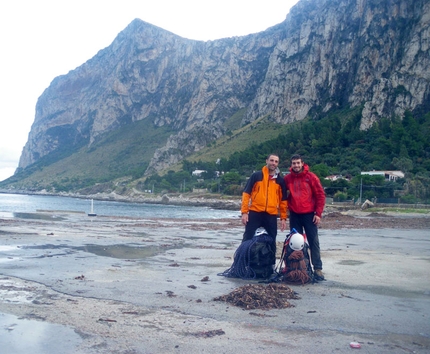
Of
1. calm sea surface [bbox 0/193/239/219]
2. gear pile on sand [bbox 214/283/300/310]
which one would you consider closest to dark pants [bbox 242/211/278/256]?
gear pile on sand [bbox 214/283/300/310]

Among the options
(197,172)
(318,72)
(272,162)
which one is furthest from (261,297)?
(318,72)

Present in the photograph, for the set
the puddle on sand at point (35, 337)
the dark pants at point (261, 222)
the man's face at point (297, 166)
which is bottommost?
the puddle on sand at point (35, 337)

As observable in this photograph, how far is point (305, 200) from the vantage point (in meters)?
7.54

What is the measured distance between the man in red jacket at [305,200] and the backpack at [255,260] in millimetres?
622

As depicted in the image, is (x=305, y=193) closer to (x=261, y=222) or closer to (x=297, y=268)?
(x=261, y=222)

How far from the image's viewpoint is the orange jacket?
24.6ft

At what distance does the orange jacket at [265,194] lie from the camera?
7.50 m

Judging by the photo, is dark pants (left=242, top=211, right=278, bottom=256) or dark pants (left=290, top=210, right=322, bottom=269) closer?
dark pants (left=290, top=210, right=322, bottom=269)

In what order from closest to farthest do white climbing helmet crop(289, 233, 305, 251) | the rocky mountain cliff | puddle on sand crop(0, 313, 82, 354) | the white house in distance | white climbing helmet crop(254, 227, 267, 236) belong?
puddle on sand crop(0, 313, 82, 354)
white climbing helmet crop(289, 233, 305, 251)
white climbing helmet crop(254, 227, 267, 236)
the white house in distance
the rocky mountain cliff

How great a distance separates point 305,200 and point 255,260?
1351 mm

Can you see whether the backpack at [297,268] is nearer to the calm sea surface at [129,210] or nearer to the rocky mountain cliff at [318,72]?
the calm sea surface at [129,210]

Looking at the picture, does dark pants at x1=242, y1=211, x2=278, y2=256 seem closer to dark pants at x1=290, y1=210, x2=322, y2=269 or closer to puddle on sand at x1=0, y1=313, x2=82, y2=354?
dark pants at x1=290, y1=210, x2=322, y2=269

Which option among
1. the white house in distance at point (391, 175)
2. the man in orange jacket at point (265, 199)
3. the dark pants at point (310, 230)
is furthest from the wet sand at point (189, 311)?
the white house in distance at point (391, 175)

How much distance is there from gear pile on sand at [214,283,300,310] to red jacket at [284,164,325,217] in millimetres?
1884
